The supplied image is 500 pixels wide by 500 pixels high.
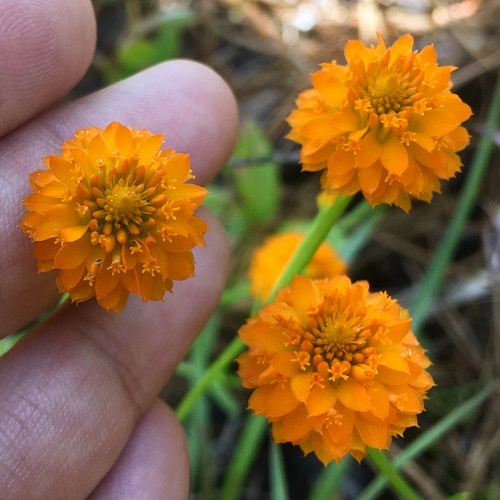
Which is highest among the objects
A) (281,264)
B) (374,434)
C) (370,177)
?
(370,177)

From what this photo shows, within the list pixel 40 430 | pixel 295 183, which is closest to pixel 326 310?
A: pixel 40 430

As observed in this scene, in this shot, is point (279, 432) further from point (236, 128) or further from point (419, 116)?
point (236, 128)

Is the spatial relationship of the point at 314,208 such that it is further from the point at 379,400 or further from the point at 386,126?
the point at 379,400

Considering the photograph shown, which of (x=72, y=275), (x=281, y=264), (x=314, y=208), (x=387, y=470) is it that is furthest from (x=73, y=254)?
(x=314, y=208)

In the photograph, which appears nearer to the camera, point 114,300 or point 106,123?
point 114,300

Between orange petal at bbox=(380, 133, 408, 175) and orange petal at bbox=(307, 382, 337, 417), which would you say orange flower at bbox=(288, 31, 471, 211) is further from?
orange petal at bbox=(307, 382, 337, 417)

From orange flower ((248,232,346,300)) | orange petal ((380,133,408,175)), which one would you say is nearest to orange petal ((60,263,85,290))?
orange petal ((380,133,408,175))
